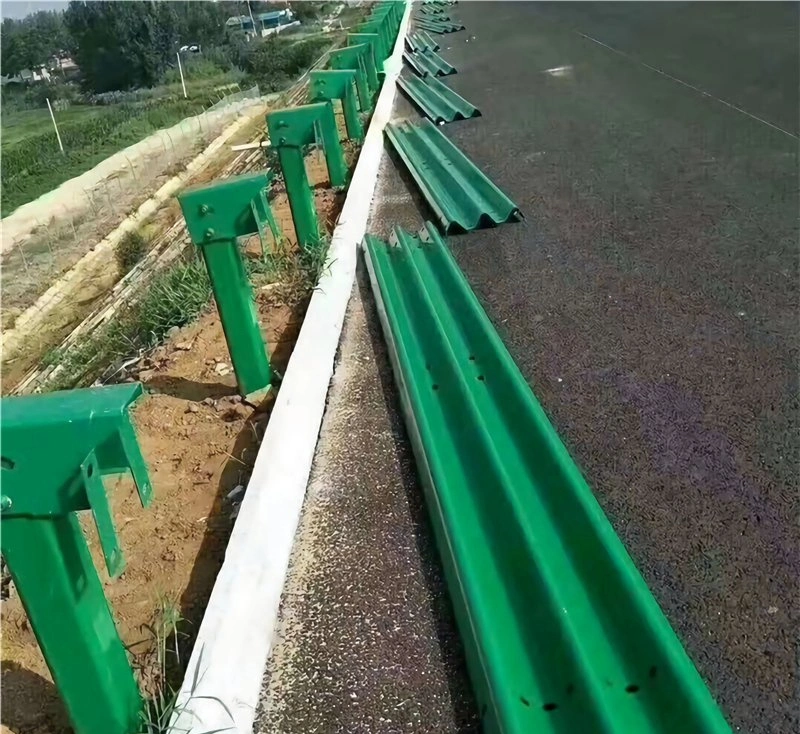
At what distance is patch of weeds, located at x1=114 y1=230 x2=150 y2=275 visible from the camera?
44.5 ft

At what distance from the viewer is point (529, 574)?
2449 millimetres

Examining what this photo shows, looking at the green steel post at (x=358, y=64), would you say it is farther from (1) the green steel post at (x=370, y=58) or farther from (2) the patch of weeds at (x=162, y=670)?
(2) the patch of weeds at (x=162, y=670)

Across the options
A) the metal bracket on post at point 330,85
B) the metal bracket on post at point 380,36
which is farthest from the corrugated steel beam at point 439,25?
the metal bracket on post at point 330,85

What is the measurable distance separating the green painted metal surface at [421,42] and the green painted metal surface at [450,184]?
745cm

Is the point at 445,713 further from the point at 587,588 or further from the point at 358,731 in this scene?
the point at 587,588

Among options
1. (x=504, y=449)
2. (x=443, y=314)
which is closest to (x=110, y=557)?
(x=504, y=449)

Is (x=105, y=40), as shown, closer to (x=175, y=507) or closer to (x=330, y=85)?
(x=330, y=85)

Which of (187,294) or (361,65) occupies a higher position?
(361,65)

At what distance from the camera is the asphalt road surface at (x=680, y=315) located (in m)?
2.46

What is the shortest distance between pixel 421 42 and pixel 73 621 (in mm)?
15479

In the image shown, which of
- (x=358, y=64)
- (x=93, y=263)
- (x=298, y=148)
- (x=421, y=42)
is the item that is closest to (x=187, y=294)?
(x=298, y=148)

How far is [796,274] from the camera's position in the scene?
4.32 meters

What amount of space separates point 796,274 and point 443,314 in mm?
1945

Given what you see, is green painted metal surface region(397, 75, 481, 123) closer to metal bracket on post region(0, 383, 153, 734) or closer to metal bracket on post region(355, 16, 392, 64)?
metal bracket on post region(355, 16, 392, 64)
